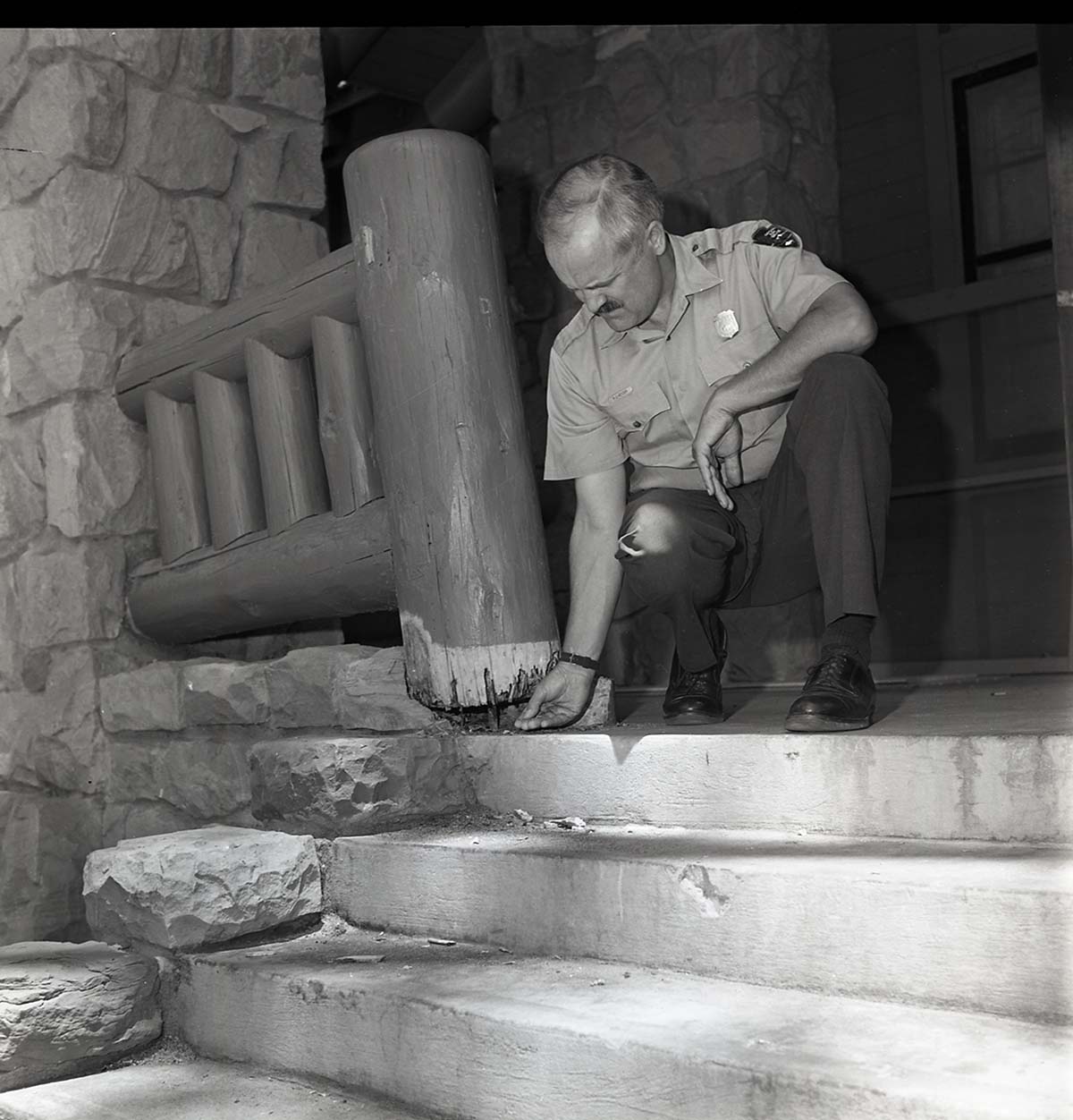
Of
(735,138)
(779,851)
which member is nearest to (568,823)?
(779,851)

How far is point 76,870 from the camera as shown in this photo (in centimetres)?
338

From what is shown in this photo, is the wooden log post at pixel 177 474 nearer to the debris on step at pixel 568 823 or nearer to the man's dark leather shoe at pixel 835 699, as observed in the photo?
the debris on step at pixel 568 823

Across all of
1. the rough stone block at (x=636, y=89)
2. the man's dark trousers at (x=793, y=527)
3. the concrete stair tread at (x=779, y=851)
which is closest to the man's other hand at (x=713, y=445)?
the man's dark trousers at (x=793, y=527)

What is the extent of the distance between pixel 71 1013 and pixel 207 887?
314mm

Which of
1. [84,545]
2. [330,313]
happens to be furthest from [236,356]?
[84,545]

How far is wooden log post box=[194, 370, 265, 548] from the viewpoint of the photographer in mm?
3338

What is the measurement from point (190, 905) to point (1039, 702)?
1655mm

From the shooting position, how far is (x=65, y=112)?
3387mm

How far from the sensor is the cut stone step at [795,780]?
1.90 meters

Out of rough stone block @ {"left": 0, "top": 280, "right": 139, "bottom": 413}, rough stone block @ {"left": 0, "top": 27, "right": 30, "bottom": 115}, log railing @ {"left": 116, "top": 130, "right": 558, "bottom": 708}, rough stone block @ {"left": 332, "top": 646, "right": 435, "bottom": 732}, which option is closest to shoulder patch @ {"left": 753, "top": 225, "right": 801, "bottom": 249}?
log railing @ {"left": 116, "top": 130, "right": 558, "bottom": 708}

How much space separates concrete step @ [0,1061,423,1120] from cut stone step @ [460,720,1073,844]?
69 cm

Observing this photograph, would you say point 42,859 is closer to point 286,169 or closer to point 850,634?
point 286,169

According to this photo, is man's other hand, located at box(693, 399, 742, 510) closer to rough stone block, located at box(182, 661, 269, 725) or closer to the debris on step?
the debris on step

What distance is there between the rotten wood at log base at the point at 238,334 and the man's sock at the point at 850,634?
1325mm
